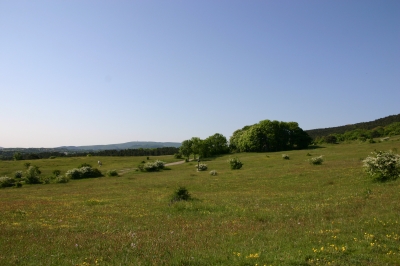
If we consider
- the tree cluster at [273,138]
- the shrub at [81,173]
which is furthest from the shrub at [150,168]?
the tree cluster at [273,138]

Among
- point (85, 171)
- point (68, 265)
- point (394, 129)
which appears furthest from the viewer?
point (394, 129)

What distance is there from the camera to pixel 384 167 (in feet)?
75.8

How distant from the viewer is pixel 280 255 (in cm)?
768

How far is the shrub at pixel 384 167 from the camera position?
22.8m

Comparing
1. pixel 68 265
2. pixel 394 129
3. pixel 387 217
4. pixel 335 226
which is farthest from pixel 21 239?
pixel 394 129

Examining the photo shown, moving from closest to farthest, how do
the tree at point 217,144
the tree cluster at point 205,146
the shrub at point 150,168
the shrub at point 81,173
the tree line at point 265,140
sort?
the shrub at point 81,173
the shrub at point 150,168
the tree line at point 265,140
the tree cluster at point 205,146
the tree at point 217,144

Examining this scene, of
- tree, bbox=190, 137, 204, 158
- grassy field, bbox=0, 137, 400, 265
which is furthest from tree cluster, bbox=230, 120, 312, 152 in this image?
grassy field, bbox=0, 137, 400, 265

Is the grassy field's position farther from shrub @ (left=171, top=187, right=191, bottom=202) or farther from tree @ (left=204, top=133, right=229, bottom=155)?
tree @ (left=204, top=133, right=229, bottom=155)

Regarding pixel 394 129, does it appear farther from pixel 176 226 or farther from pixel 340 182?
pixel 176 226

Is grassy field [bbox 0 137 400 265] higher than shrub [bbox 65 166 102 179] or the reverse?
higher

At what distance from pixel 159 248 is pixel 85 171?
58716 millimetres

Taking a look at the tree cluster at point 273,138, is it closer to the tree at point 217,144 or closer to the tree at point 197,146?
the tree at point 217,144

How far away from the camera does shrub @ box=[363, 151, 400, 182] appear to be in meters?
22.8

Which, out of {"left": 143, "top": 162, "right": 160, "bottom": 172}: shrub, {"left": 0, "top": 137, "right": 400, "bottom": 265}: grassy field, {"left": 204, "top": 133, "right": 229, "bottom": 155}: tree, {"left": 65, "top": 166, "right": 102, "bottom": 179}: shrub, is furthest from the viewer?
{"left": 204, "top": 133, "right": 229, "bottom": 155}: tree
